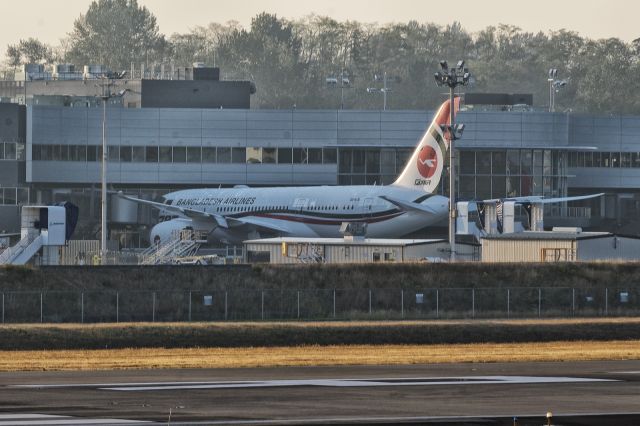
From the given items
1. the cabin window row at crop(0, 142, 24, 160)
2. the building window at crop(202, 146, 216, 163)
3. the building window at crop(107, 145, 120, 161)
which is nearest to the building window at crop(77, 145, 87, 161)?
the building window at crop(107, 145, 120, 161)

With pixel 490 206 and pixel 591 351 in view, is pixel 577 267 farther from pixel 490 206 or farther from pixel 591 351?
pixel 591 351

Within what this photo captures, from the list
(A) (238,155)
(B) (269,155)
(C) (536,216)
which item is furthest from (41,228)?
(B) (269,155)

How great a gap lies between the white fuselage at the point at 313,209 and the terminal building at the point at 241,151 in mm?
10882

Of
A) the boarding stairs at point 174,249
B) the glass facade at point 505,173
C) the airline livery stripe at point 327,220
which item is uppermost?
the glass facade at point 505,173

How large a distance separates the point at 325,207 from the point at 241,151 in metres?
23.3

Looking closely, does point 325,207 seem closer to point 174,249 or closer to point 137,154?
point 174,249

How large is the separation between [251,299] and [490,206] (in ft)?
81.4

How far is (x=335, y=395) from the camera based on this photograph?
→ 1353 inches

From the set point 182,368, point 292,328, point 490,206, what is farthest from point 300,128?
point 182,368

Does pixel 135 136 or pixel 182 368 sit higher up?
pixel 135 136

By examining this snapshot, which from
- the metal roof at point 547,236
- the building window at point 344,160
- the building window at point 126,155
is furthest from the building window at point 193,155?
the metal roof at point 547,236

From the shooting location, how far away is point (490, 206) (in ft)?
281

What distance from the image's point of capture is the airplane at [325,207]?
306ft

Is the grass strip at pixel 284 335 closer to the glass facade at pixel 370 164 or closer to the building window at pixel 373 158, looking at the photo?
the glass facade at pixel 370 164
